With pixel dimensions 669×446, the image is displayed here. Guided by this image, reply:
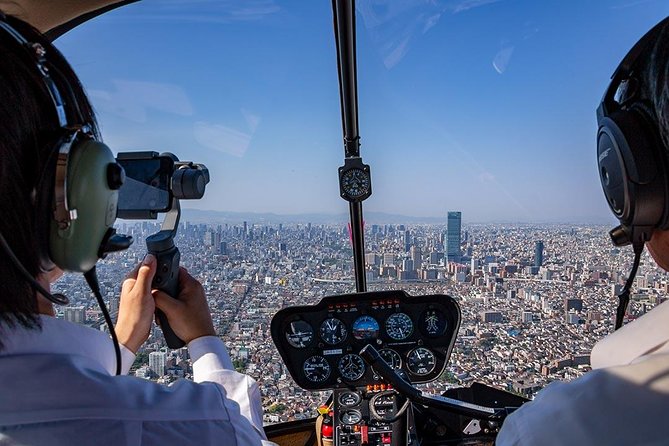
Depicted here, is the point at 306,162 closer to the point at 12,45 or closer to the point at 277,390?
the point at 277,390

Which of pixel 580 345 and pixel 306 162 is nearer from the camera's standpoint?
pixel 580 345

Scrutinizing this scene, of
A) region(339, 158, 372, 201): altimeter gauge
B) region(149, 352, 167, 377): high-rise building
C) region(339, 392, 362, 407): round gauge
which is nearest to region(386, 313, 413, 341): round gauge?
region(339, 392, 362, 407): round gauge

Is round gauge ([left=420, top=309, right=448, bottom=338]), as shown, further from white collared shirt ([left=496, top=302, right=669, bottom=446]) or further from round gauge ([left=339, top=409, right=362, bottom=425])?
white collared shirt ([left=496, top=302, right=669, bottom=446])

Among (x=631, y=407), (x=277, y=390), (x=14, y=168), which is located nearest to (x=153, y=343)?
(x=277, y=390)

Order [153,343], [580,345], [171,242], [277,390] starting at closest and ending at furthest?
1. [171,242]
2. [153,343]
3. [580,345]
4. [277,390]

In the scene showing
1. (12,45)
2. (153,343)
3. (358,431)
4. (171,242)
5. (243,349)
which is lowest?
(358,431)

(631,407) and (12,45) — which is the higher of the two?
(12,45)

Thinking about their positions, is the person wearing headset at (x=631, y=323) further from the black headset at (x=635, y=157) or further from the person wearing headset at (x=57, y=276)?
the person wearing headset at (x=57, y=276)
